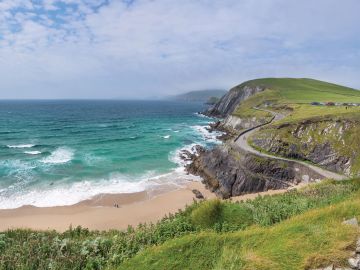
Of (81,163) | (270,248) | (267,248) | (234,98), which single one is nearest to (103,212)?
(81,163)

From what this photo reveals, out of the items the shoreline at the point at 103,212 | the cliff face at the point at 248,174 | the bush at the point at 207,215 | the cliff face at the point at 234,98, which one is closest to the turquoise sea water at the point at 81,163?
the shoreline at the point at 103,212

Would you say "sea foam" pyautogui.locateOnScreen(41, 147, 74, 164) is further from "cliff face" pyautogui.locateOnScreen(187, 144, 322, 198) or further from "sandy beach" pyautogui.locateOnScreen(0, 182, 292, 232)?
"cliff face" pyautogui.locateOnScreen(187, 144, 322, 198)

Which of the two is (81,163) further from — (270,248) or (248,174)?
(270,248)

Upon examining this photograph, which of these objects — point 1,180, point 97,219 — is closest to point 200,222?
point 97,219

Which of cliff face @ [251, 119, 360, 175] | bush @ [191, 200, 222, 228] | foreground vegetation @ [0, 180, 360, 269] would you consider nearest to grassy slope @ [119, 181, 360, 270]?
foreground vegetation @ [0, 180, 360, 269]

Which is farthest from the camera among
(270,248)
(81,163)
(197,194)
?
(81,163)

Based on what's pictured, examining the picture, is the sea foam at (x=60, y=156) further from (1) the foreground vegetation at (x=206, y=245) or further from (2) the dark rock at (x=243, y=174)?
(1) the foreground vegetation at (x=206, y=245)

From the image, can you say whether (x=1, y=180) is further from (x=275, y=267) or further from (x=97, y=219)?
(x=275, y=267)
